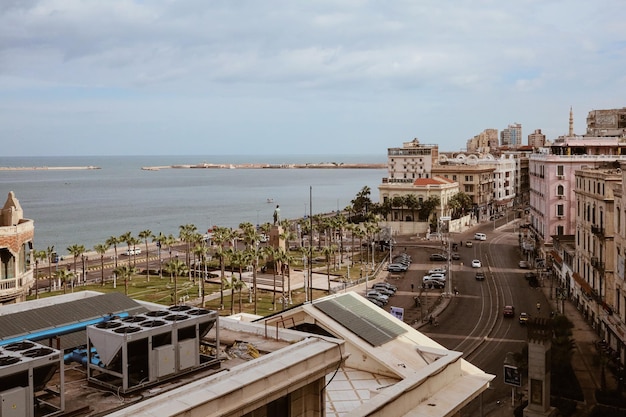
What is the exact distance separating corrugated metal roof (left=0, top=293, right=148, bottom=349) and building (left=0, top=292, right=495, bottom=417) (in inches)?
1.4

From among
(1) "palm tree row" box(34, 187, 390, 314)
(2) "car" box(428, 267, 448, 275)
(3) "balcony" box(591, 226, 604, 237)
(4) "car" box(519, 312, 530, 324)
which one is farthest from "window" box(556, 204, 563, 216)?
(3) "balcony" box(591, 226, 604, 237)

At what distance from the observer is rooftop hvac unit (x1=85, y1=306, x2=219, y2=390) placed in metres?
13.4

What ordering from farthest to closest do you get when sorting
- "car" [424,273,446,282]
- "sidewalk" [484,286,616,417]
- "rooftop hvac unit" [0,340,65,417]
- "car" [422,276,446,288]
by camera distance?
"car" [424,273,446,282]
"car" [422,276,446,288]
"sidewalk" [484,286,616,417]
"rooftop hvac unit" [0,340,65,417]

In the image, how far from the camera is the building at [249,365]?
13.1 meters

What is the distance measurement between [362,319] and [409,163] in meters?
143

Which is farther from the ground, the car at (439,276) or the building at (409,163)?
the building at (409,163)

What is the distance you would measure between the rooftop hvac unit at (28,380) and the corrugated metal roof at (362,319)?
1223 centimetres

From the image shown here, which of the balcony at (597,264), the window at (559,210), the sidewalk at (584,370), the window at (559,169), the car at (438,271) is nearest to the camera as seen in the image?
the sidewalk at (584,370)

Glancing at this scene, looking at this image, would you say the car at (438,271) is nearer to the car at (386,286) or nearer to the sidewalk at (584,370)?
the car at (386,286)

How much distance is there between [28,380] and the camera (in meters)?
11.9

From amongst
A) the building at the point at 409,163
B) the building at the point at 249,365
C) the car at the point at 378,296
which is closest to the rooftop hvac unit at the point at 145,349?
the building at the point at 249,365

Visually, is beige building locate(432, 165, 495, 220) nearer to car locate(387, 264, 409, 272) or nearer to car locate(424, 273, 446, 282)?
car locate(387, 264, 409, 272)

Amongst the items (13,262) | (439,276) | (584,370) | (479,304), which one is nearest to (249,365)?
(13,262)

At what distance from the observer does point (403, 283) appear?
80.8m
